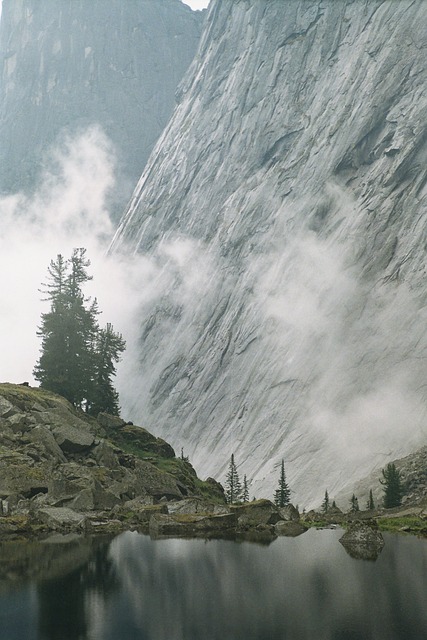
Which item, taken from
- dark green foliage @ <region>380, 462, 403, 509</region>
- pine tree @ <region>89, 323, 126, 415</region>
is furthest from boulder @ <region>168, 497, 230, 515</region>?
dark green foliage @ <region>380, 462, 403, 509</region>

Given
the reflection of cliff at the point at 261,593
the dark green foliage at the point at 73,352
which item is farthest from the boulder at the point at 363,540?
the dark green foliage at the point at 73,352

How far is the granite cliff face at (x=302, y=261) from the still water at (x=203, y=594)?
81.6 metres

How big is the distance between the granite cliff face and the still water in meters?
81.6

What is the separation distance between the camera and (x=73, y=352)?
6216cm

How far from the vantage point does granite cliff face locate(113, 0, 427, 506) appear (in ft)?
377

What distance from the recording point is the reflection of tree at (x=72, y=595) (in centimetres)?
1452

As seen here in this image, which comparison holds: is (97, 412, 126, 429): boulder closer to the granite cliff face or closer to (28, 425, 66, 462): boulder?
(28, 425, 66, 462): boulder

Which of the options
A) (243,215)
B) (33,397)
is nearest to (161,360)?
(243,215)

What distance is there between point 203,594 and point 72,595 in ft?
11.3

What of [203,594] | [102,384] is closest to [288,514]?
[102,384]

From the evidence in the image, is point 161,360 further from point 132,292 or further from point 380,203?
point 380,203

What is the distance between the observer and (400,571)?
2209 centimetres

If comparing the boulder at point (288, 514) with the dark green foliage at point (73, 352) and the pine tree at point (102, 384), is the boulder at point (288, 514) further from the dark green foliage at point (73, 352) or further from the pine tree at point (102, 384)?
the pine tree at point (102, 384)

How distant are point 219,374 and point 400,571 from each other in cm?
12480
